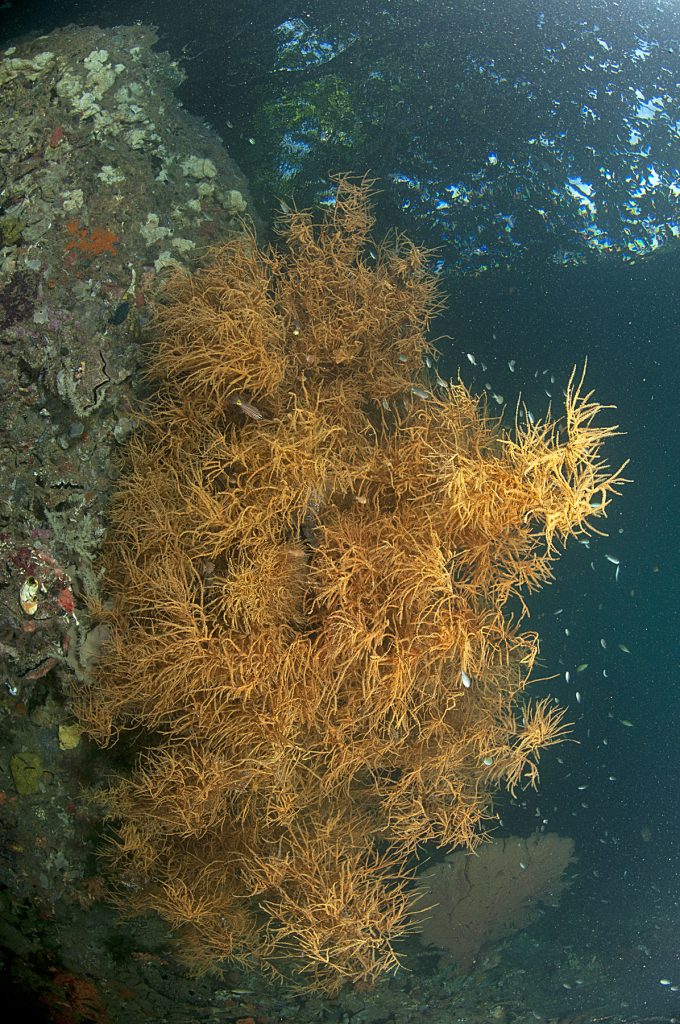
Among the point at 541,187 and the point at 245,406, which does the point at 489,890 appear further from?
the point at 541,187

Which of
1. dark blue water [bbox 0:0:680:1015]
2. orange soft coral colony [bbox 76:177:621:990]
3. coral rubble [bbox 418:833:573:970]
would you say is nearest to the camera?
orange soft coral colony [bbox 76:177:621:990]

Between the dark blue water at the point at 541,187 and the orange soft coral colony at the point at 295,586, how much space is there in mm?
536

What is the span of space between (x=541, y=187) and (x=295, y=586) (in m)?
1.92

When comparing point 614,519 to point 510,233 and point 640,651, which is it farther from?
point 510,233

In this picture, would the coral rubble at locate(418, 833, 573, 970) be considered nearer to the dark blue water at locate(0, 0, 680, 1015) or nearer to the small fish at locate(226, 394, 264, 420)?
the dark blue water at locate(0, 0, 680, 1015)

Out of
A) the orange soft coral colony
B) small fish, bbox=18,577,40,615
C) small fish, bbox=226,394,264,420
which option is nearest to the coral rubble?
the orange soft coral colony

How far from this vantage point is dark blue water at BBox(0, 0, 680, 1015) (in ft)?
7.54

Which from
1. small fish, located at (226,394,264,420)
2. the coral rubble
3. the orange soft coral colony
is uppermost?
small fish, located at (226,394,264,420)

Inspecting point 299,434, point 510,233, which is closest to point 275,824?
point 299,434

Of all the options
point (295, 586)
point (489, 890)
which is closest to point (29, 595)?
point (295, 586)

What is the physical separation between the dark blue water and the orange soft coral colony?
536 millimetres

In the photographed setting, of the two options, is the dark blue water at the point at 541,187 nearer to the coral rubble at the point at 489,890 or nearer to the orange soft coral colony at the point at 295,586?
the coral rubble at the point at 489,890

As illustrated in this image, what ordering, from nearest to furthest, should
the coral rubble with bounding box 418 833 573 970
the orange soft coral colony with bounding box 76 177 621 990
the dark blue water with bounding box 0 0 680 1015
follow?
1. the orange soft coral colony with bounding box 76 177 621 990
2. the dark blue water with bounding box 0 0 680 1015
3. the coral rubble with bounding box 418 833 573 970

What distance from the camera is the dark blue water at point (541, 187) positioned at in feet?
7.54
